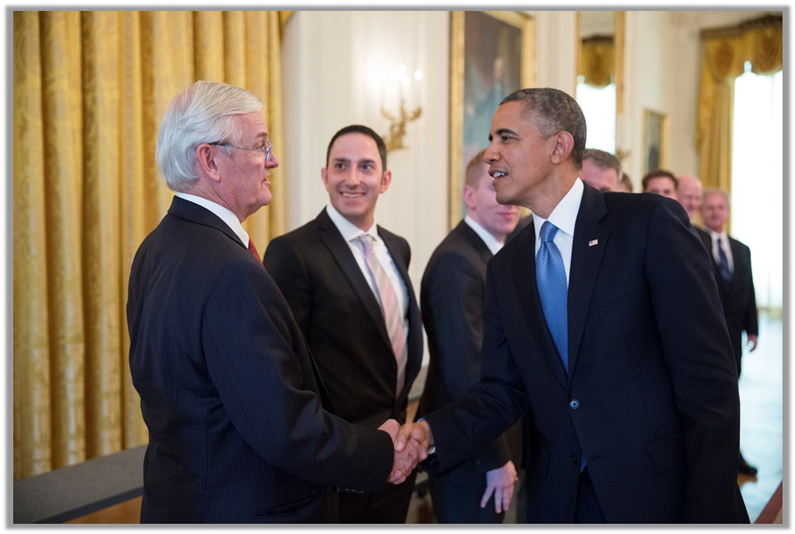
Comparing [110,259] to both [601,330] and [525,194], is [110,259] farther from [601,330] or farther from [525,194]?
[601,330]

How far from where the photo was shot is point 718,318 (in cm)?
182

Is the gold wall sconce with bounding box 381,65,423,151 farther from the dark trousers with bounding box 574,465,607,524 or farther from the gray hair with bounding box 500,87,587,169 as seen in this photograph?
the dark trousers with bounding box 574,465,607,524

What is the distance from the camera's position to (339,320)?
253cm

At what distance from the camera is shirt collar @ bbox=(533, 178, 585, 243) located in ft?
6.70

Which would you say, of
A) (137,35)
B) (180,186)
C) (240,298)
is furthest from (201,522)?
(137,35)

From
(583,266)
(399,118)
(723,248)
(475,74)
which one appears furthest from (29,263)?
(723,248)

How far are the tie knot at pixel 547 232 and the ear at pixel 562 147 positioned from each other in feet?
0.63

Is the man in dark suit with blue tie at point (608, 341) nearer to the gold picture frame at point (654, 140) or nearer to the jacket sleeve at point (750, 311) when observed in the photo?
the jacket sleeve at point (750, 311)

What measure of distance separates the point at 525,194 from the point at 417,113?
151 inches

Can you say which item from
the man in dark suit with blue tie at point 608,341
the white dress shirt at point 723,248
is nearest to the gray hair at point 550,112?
the man in dark suit with blue tie at point 608,341

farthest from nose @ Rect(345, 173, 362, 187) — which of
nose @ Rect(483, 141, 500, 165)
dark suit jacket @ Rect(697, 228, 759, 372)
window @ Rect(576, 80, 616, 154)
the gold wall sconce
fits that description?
window @ Rect(576, 80, 616, 154)

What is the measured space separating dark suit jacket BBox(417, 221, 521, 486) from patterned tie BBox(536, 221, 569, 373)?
639 mm

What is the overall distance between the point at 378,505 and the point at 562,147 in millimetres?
1522

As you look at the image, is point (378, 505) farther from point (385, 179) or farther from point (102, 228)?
point (102, 228)
